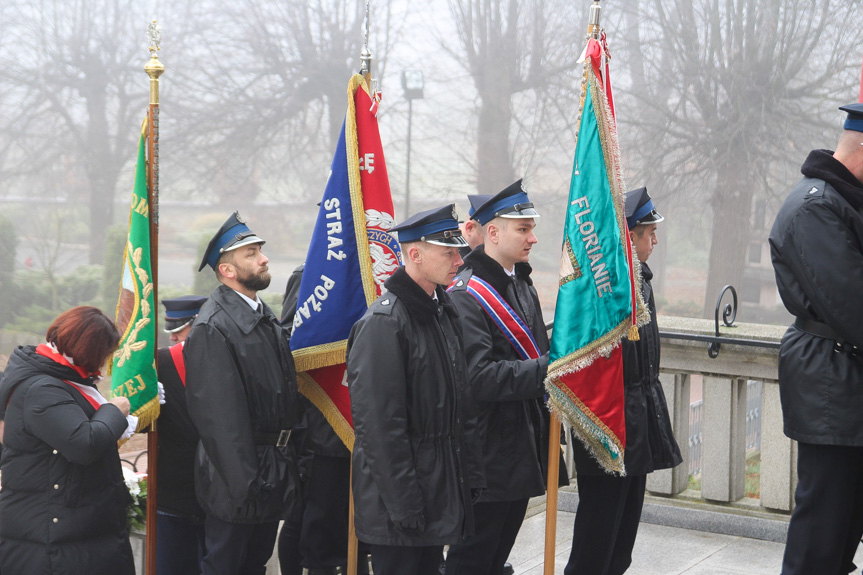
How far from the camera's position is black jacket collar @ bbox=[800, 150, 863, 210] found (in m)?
3.63

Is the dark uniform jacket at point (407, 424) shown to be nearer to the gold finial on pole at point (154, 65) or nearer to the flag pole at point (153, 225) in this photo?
the flag pole at point (153, 225)

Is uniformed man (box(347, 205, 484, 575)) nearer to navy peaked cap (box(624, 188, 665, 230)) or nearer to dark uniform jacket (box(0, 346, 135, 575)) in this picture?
dark uniform jacket (box(0, 346, 135, 575))

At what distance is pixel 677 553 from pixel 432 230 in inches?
116

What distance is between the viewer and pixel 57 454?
149 inches

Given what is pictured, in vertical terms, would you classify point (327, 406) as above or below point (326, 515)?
above

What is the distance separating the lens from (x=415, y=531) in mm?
3516

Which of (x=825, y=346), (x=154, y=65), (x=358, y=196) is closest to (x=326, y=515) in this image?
(x=358, y=196)

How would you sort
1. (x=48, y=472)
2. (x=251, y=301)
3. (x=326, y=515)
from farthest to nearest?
1. (x=326, y=515)
2. (x=251, y=301)
3. (x=48, y=472)

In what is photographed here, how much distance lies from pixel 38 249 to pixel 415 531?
2546 cm

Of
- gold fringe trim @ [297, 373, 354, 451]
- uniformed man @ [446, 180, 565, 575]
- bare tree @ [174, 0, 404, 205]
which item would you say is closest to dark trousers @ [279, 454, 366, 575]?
gold fringe trim @ [297, 373, 354, 451]

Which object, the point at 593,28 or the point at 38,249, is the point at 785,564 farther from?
the point at 38,249

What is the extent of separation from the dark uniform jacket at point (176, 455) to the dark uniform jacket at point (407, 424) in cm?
130

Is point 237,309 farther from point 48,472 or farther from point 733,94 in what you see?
point 733,94

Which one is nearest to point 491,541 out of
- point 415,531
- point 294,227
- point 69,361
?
point 415,531
